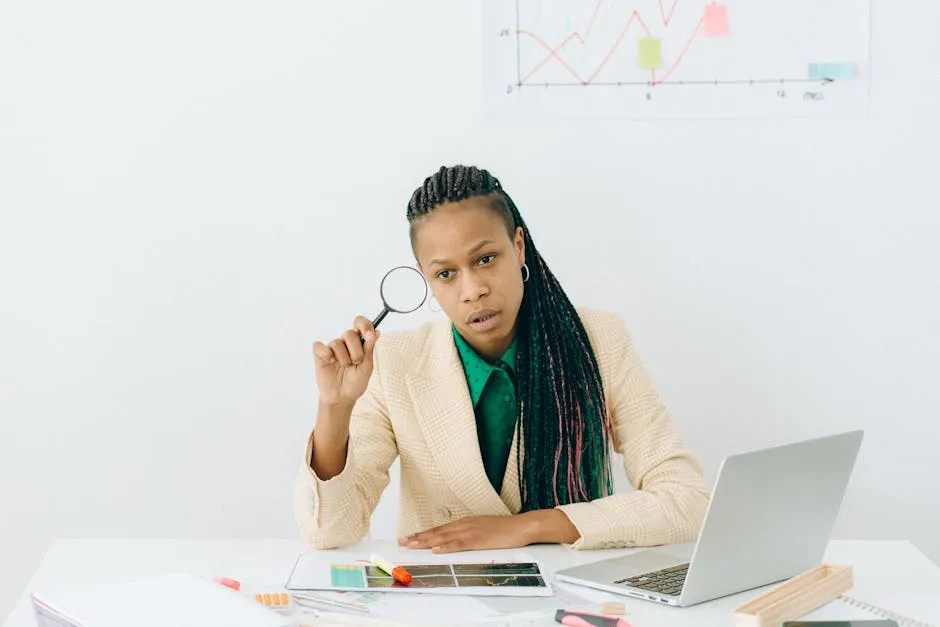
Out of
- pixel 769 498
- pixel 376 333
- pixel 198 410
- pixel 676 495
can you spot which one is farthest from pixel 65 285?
pixel 769 498

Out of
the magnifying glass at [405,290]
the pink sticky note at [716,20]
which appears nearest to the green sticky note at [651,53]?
the pink sticky note at [716,20]

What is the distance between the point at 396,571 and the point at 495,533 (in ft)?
0.79

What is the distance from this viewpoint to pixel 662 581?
4.84ft

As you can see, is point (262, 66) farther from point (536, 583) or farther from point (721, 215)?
point (536, 583)

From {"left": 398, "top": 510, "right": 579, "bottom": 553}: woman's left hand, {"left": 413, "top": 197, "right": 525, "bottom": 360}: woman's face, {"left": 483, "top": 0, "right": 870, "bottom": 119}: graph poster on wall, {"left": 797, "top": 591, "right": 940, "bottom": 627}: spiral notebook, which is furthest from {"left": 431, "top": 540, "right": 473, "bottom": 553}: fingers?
{"left": 483, "top": 0, "right": 870, "bottom": 119}: graph poster on wall

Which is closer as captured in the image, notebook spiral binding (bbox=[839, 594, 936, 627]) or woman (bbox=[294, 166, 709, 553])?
notebook spiral binding (bbox=[839, 594, 936, 627])

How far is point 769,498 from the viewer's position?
53.9 inches

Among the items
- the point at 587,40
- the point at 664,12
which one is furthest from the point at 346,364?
the point at 664,12

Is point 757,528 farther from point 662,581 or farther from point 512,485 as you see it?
point 512,485

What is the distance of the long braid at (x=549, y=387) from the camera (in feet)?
6.40

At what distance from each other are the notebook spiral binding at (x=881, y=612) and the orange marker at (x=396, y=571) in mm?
564

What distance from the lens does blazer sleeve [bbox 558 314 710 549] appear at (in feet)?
5.55

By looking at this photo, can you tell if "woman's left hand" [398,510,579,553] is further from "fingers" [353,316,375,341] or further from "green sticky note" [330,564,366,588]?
"fingers" [353,316,375,341]

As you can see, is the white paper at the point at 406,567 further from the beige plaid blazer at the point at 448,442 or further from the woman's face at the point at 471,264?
the woman's face at the point at 471,264
